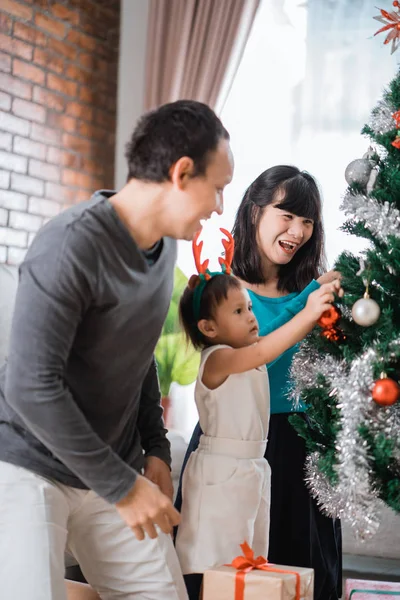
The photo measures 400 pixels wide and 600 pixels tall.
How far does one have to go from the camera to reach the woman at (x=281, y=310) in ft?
6.44

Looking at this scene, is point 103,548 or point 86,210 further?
point 103,548

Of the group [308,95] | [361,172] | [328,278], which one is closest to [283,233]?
[328,278]

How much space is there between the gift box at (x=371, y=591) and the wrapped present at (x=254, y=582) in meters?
0.60

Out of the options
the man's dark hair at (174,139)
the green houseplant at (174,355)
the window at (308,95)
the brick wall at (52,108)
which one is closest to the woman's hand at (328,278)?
the man's dark hair at (174,139)

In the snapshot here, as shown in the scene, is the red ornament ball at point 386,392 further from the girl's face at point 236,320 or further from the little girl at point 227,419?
the girl's face at point 236,320

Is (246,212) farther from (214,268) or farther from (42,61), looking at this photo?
(42,61)

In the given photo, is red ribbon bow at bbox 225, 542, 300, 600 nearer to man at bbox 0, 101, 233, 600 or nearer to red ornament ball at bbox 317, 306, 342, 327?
man at bbox 0, 101, 233, 600

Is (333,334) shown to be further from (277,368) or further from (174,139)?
(174,139)

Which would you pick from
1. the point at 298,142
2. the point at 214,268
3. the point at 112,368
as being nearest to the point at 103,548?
the point at 112,368

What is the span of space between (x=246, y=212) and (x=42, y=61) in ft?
6.13

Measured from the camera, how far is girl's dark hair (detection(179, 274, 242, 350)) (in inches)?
70.6

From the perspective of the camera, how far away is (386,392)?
1.38m

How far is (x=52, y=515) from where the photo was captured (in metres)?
1.31

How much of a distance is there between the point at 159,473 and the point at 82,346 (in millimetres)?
370
